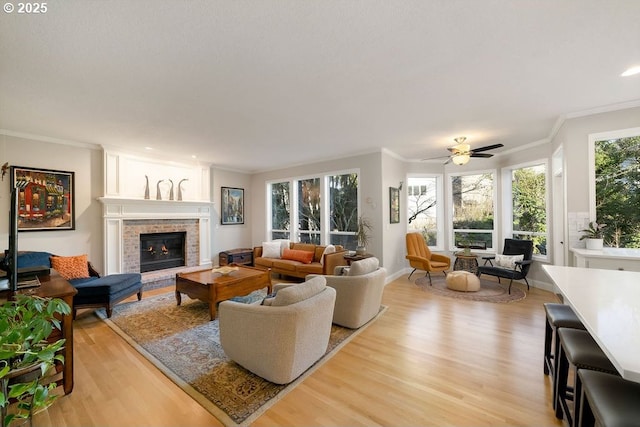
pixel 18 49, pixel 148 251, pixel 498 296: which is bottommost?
pixel 498 296

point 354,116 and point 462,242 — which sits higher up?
point 354,116

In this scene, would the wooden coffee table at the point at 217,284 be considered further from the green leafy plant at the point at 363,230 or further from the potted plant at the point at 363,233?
the green leafy plant at the point at 363,230

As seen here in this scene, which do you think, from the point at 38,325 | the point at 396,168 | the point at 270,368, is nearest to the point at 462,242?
the point at 396,168

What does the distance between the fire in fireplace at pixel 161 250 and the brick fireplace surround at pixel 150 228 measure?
0.17 m

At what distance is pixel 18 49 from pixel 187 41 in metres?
1.36

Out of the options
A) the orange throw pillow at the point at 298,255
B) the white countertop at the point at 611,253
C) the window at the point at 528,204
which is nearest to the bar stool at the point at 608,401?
the white countertop at the point at 611,253

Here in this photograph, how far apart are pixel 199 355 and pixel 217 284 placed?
1.04 meters

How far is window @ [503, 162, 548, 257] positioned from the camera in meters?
5.01

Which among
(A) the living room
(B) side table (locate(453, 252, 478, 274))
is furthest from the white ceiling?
(B) side table (locate(453, 252, 478, 274))

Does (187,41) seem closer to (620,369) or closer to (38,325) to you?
(38,325)

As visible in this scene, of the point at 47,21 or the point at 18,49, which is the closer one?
the point at 47,21

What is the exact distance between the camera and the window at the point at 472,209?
5.89 m

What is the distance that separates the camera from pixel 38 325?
40.6 inches

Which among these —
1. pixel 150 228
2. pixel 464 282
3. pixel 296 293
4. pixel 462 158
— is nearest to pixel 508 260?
pixel 464 282
